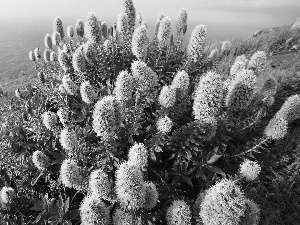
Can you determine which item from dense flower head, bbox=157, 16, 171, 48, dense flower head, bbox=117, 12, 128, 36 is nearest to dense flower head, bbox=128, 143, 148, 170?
dense flower head, bbox=157, 16, 171, 48

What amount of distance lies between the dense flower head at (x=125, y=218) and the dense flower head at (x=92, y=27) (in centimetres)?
468

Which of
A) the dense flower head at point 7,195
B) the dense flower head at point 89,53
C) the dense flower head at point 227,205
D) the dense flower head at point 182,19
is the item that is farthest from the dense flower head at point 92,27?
the dense flower head at point 227,205

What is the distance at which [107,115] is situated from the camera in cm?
360

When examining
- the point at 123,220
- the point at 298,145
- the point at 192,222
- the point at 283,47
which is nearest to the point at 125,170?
the point at 123,220

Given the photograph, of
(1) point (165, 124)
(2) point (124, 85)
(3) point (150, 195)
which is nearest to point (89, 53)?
(2) point (124, 85)

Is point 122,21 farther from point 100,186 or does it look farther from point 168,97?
point 100,186

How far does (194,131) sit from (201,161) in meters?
0.71

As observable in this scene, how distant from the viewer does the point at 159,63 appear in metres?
6.66

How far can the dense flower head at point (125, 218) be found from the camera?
10.7 feet

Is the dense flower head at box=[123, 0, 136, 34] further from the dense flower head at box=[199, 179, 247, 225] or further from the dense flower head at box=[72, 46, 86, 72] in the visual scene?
the dense flower head at box=[199, 179, 247, 225]

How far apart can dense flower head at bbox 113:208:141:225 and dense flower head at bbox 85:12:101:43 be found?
15.4ft

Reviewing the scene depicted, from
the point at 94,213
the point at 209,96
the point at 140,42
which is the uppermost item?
the point at 140,42

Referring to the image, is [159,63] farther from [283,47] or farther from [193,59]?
[283,47]

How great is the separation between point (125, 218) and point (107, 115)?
4.85 ft
